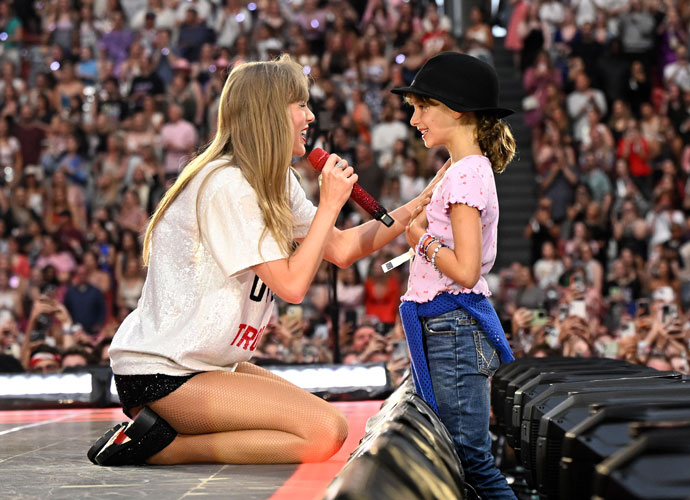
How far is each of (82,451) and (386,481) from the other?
6.10ft

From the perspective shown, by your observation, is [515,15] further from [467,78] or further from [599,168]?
[467,78]

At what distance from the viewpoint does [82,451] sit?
344 cm

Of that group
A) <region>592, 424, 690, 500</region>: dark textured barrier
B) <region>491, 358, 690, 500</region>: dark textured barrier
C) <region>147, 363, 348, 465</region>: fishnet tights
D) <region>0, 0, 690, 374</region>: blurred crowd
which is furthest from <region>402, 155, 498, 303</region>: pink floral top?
<region>0, 0, 690, 374</region>: blurred crowd

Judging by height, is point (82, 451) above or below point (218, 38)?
below

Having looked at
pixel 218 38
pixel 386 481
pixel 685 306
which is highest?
pixel 218 38

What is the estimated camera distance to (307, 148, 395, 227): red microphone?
3119 millimetres

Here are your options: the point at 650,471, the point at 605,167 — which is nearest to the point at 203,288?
the point at 650,471

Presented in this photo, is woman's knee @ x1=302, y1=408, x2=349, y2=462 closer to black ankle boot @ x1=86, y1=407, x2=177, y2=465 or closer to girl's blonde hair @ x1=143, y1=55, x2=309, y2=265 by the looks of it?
A: black ankle boot @ x1=86, y1=407, x2=177, y2=465

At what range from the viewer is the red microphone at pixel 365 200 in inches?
→ 123

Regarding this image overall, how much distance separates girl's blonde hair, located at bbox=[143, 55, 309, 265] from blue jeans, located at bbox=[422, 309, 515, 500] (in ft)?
1.84

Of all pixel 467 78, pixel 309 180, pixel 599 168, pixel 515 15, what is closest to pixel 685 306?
pixel 599 168

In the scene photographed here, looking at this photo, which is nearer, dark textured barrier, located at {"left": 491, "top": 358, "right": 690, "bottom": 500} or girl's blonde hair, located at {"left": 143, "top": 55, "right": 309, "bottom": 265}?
dark textured barrier, located at {"left": 491, "top": 358, "right": 690, "bottom": 500}

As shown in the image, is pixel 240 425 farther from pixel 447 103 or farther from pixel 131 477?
pixel 447 103

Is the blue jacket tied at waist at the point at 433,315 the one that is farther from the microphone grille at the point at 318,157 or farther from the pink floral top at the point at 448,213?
the microphone grille at the point at 318,157
